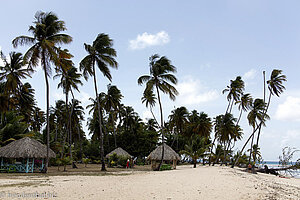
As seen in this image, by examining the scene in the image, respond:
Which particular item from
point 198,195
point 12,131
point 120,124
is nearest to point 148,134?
point 120,124

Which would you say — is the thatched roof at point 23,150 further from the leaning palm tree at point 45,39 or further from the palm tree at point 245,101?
the palm tree at point 245,101

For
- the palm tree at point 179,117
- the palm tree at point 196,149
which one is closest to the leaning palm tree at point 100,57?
the palm tree at point 196,149

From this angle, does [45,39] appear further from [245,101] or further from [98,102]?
[245,101]

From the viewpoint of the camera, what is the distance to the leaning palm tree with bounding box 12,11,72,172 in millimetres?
19391

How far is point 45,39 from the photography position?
1919cm

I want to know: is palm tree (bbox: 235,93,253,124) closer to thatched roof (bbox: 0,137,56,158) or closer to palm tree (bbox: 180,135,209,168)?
palm tree (bbox: 180,135,209,168)

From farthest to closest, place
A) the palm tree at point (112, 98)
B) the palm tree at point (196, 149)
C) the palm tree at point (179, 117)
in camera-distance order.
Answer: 1. the palm tree at point (179, 117)
2. the palm tree at point (112, 98)
3. the palm tree at point (196, 149)

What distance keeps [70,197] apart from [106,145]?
37414 millimetres

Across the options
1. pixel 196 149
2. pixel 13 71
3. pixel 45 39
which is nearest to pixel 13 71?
pixel 13 71

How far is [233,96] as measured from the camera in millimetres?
35781

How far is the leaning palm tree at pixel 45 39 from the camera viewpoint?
19391mm

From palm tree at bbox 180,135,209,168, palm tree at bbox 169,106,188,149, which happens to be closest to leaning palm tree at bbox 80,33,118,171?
palm tree at bbox 180,135,209,168

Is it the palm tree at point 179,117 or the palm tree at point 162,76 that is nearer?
the palm tree at point 162,76

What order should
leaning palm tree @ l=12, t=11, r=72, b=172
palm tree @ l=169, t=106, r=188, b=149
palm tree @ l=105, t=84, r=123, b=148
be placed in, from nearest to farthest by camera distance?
leaning palm tree @ l=12, t=11, r=72, b=172 → palm tree @ l=105, t=84, r=123, b=148 → palm tree @ l=169, t=106, r=188, b=149
